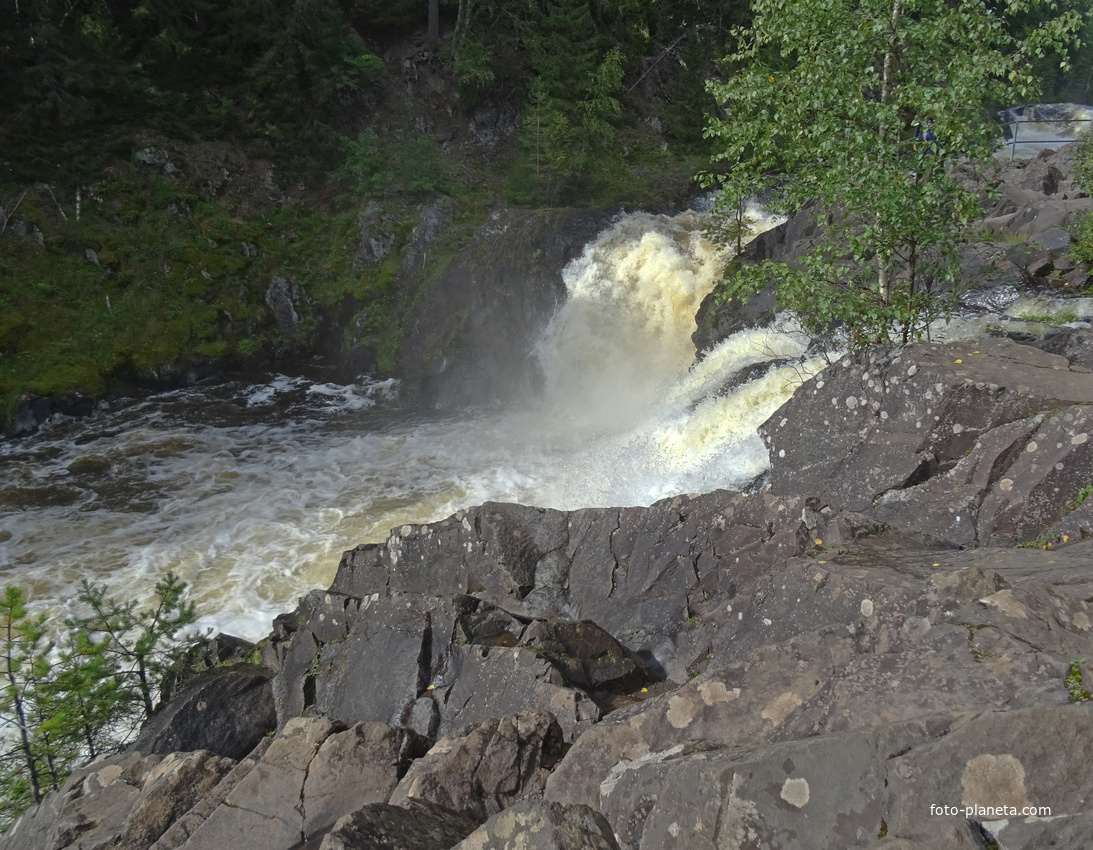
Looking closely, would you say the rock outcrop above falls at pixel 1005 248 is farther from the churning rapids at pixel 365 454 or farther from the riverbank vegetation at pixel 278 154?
the riverbank vegetation at pixel 278 154

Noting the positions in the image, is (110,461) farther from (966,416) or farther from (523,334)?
(966,416)

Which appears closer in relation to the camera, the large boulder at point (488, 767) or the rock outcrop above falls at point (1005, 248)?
the large boulder at point (488, 767)

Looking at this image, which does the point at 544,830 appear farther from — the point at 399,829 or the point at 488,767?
the point at 488,767

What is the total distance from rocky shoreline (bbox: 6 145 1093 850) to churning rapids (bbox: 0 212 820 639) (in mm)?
2906

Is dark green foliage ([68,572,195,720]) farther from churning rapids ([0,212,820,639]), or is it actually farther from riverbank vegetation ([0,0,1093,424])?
riverbank vegetation ([0,0,1093,424])

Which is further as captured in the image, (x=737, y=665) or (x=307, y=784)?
(x=307, y=784)

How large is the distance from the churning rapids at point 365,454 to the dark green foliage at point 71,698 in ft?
6.99

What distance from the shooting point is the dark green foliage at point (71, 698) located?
685 cm

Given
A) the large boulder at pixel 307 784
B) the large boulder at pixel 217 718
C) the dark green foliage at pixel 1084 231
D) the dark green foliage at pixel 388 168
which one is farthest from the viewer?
the dark green foliage at pixel 388 168

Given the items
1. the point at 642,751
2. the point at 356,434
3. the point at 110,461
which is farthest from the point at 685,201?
the point at 642,751

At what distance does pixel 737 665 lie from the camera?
4797 mm

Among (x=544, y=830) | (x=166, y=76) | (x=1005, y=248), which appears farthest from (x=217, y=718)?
(x=166, y=76)

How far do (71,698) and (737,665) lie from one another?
22.2 feet

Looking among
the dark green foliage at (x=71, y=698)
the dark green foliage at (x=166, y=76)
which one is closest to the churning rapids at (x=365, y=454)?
the dark green foliage at (x=71, y=698)
